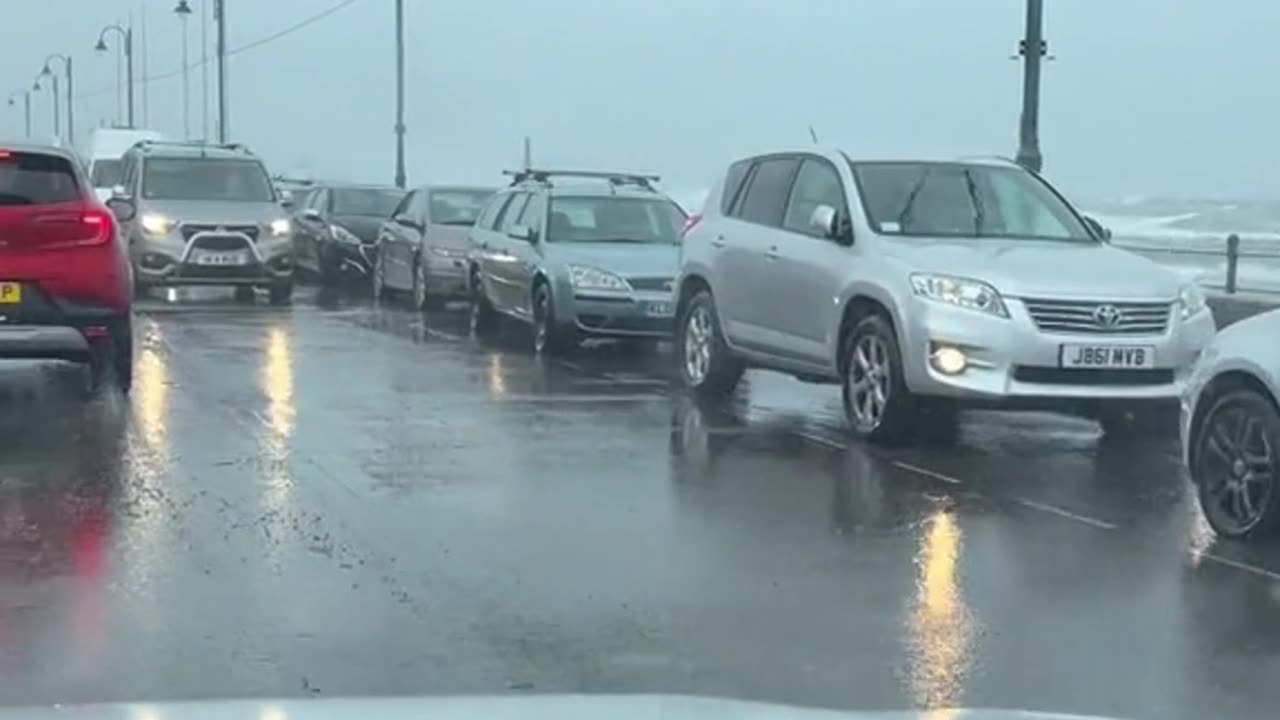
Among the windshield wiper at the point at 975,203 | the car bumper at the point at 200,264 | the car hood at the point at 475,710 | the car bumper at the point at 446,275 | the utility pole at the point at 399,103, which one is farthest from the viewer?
the utility pole at the point at 399,103

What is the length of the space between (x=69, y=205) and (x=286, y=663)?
643cm

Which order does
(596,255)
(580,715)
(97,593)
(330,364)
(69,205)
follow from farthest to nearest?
(596,255) → (330,364) → (69,205) → (97,593) → (580,715)

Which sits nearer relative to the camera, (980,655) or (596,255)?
(980,655)

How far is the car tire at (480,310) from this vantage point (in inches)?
719

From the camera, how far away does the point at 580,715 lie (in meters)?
3.34

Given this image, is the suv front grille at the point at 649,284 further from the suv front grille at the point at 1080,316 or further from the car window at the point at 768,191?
the suv front grille at the point at 1080,316

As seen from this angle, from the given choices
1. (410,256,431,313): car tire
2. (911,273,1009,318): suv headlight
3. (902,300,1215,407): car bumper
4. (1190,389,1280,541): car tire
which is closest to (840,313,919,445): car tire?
(902,300,1215,407): car bumper

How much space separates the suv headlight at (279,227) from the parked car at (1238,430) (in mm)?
14721


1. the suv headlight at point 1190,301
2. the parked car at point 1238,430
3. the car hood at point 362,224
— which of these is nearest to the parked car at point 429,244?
the car hood at point 362,224

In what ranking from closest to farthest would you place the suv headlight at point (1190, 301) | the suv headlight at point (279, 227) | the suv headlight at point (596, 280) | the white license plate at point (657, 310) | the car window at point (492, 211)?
the suv headlight at point (1190, 301) < the white license plate at point (657, 310) < the suv headlight at point (596, 280) < the car window at point (492, 211) < the suv headlight at point (279, 227)

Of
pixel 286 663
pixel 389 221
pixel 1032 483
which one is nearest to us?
pixel 286 663

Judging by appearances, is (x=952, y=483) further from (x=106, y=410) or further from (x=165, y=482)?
(x=106, y=410)

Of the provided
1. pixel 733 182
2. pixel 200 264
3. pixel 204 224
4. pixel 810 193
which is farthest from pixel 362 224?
pixel 810 193

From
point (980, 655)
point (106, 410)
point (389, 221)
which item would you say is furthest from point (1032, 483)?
point (389, 221)
